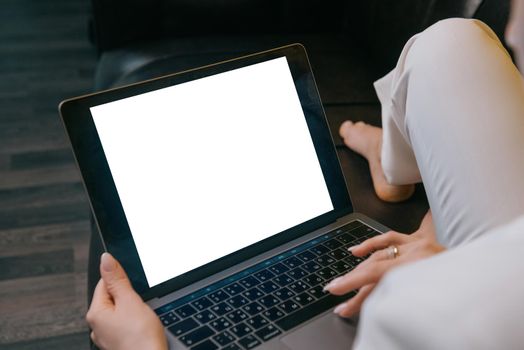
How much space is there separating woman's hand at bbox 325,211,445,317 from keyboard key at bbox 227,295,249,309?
3.9 inches

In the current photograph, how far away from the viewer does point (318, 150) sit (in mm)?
859

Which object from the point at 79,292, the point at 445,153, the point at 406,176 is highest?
the point at 445,153

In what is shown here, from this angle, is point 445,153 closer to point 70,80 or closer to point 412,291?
point 412,291

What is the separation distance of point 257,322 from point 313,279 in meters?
0.10

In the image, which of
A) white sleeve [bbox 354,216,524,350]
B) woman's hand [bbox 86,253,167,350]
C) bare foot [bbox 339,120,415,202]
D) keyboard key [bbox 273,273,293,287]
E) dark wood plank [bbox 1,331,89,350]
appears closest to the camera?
white sleeve [bbox 354,216,524,350]

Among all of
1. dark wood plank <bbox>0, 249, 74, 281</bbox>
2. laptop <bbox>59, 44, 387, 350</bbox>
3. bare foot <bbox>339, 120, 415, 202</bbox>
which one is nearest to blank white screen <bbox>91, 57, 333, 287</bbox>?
laptop <bbox>59, 44, 387, 350</bbox>

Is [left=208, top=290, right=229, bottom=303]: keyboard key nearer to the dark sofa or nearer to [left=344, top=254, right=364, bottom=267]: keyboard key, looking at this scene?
[left=344, top=254, right=364, bottom=267]: keyboard key

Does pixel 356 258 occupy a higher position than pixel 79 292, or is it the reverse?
pixel 356 258

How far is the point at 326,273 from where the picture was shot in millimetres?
770

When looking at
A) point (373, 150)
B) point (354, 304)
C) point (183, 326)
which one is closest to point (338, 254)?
point (354, 304)

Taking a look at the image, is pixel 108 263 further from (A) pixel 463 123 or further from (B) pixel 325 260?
(A) pixel 463 123

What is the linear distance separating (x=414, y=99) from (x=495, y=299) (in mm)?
571

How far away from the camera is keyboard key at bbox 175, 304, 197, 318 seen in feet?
2.31

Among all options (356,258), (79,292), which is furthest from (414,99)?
(79,292)
